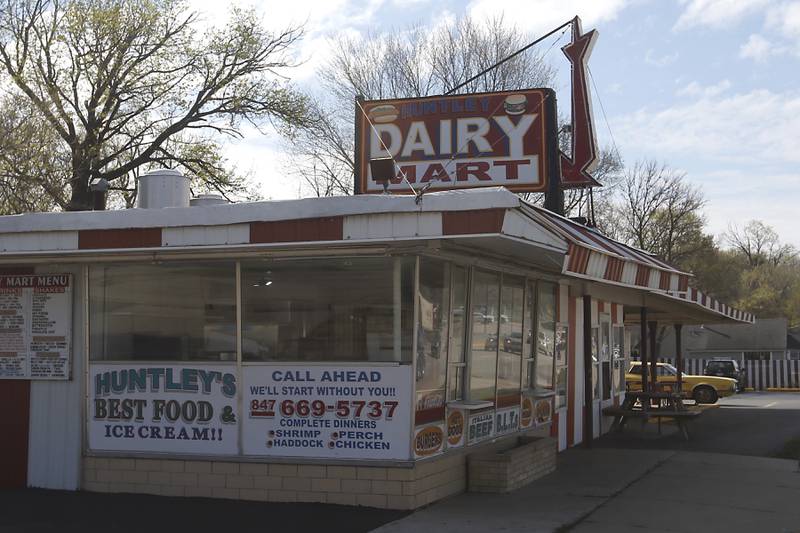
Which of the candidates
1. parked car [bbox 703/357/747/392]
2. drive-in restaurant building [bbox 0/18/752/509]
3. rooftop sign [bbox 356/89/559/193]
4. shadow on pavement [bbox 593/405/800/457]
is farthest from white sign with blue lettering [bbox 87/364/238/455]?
parked car [bbox 703/357/747/392]

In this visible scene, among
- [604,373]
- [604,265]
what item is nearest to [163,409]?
[604,265]

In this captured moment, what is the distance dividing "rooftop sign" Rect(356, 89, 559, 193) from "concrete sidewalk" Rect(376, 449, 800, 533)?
471 centimetres

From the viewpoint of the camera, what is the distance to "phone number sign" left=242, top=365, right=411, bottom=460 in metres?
9.12

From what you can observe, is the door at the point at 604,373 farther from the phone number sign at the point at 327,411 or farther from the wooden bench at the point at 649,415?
the phone number sign at the point at 327,411

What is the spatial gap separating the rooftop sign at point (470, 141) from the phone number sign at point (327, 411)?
5926 millimetres

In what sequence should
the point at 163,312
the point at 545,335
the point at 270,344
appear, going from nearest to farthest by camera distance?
the point at 270,344 → the point at 163,312 → the point at 545,335

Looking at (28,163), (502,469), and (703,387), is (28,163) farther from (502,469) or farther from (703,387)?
(703,387)

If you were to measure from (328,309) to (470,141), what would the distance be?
6.44 metres

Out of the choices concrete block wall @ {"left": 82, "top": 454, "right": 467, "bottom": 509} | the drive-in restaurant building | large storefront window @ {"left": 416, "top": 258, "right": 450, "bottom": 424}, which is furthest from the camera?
large storefront window @ {"left": 416, "top": 258, "right": 450, "bottom": 424}

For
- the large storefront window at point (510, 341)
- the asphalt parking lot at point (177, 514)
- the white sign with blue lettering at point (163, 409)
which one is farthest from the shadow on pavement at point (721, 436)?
the white sign with blue lettering at point (163, 409)

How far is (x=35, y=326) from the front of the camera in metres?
10.4

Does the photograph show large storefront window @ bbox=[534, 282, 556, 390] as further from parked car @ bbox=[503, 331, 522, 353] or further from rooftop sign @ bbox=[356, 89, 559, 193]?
rooftop sign @ bbox=[356, 89, 559, 193]

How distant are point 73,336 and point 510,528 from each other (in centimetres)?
527

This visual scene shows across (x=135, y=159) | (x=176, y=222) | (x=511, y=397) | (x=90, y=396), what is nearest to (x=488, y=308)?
(x=511, y=397)
